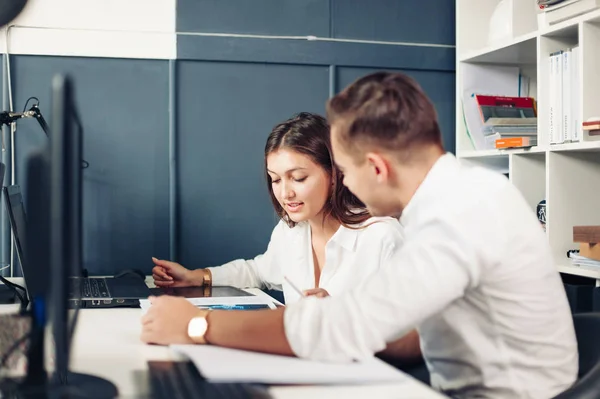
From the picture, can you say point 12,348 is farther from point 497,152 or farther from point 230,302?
point 497,152

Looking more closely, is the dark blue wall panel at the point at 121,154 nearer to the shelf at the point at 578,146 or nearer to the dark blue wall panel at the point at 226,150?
the dark blue wall panel at the point at 226,150

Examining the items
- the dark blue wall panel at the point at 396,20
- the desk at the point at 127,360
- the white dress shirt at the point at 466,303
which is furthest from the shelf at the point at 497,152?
the desk at the point at 127,360

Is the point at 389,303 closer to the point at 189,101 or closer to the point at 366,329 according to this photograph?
the point at 366,329

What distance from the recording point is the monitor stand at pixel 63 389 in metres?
0.90

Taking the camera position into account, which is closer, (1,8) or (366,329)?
(366,329)

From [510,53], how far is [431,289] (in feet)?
6.97

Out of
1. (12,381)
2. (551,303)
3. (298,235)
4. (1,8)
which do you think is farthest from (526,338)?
(1,8)

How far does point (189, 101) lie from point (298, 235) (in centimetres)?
98

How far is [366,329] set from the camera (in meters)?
1.00

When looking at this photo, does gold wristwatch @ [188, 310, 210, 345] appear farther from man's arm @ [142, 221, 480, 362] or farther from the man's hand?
man's arm @ [142, 221, 480, 362]

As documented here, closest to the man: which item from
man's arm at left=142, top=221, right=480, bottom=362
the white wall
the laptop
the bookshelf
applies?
man's arm at left=142, top=221, right=480, bottom=362

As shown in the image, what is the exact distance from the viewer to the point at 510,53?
288 centimetres

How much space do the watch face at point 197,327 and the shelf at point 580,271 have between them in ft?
5.16

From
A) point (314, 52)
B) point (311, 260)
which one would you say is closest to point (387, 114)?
point (311, 260)
